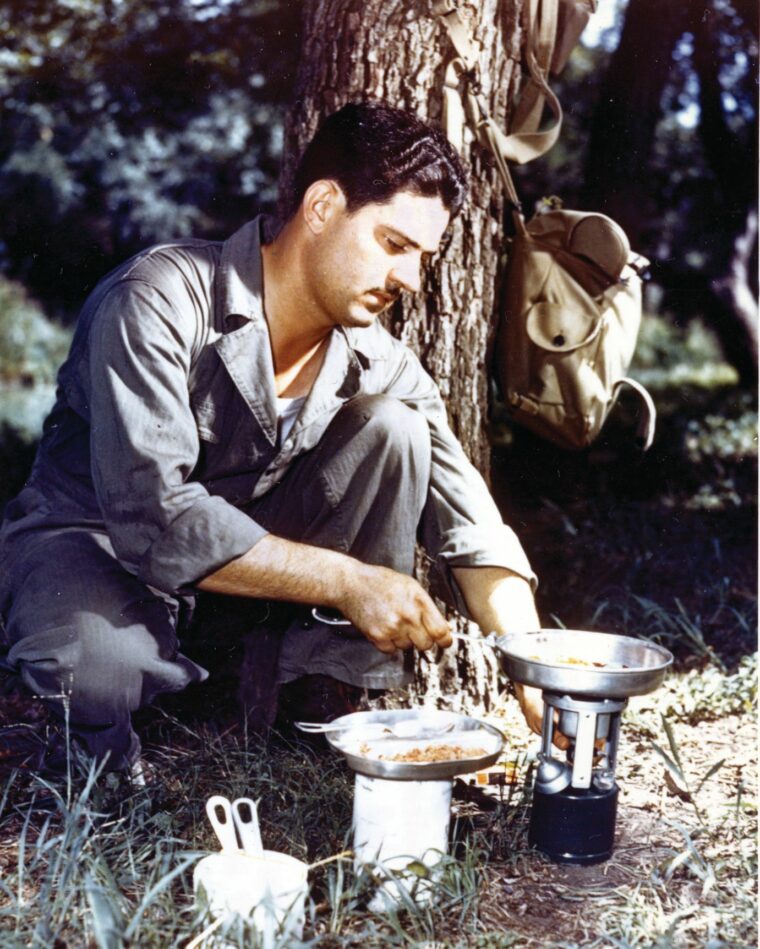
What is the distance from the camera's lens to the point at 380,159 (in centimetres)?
294

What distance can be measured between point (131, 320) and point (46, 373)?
382 inches

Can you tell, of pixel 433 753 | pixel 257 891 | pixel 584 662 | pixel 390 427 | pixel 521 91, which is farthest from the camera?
pixel 521 91

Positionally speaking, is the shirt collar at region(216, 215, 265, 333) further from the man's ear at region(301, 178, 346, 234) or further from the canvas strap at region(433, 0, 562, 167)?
the canvas strap at region(433, 0, 562, 167)

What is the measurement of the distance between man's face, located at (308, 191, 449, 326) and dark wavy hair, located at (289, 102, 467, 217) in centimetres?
3

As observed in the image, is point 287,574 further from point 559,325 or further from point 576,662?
point 559,325

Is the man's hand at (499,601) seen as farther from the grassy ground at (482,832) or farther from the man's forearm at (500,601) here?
the grassy ground at (482,832)

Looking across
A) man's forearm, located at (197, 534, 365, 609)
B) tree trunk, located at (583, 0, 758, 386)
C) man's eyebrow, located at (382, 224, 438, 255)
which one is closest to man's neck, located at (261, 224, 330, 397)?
man's eyebrow, located at (382, 224, 438, 255)

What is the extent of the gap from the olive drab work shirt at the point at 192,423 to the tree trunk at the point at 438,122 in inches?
9.9

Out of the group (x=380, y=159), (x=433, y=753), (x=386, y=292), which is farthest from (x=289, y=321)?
(x=433, y=753)

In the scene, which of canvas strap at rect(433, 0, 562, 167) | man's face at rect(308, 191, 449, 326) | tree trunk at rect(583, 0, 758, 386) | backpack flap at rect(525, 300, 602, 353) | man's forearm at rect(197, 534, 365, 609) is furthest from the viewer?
tree trunk at rect(583, 0, 758, 386)

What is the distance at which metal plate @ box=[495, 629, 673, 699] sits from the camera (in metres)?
2.39

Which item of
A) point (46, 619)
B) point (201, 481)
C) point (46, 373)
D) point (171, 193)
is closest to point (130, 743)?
point (46, 619)

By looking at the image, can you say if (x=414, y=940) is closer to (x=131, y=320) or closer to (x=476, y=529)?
(x=476, y=529)

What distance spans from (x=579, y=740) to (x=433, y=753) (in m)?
0.35
